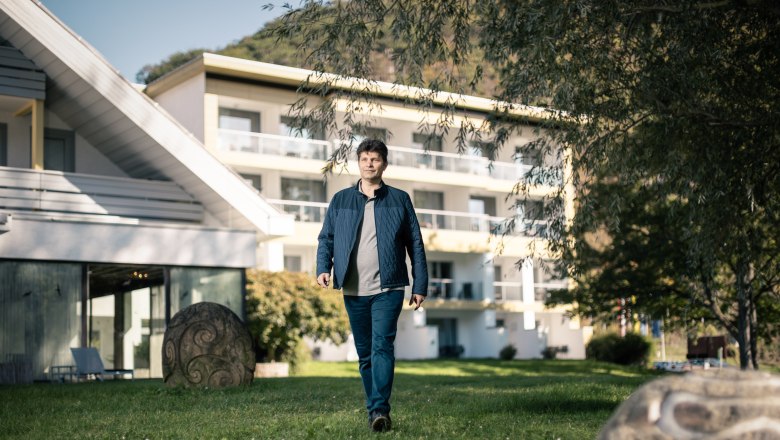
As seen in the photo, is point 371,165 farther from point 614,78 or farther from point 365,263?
point 614,78

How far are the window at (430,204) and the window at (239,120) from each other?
8514 millimetres

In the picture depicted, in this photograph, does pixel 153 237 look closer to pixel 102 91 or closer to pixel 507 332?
pixel 102 91

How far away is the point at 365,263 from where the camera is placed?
7.94 meters

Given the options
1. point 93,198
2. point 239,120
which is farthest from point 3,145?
point 239,120

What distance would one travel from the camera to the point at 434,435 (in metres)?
7.61

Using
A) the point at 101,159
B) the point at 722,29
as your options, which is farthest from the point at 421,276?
the point at 101,159

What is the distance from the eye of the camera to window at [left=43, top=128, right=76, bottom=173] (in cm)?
2495

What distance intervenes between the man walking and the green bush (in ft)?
99.7

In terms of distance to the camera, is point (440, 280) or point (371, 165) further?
point (440, 280)

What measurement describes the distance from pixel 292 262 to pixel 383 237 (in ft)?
114

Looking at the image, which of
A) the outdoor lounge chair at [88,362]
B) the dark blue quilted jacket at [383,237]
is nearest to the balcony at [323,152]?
the outdoor lounge chair at [88,362]

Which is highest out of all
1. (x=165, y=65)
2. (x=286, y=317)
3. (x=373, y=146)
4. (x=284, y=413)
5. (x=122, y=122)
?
(x=165, y=65)

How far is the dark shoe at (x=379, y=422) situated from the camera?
768 cm

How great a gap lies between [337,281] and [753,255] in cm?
862
